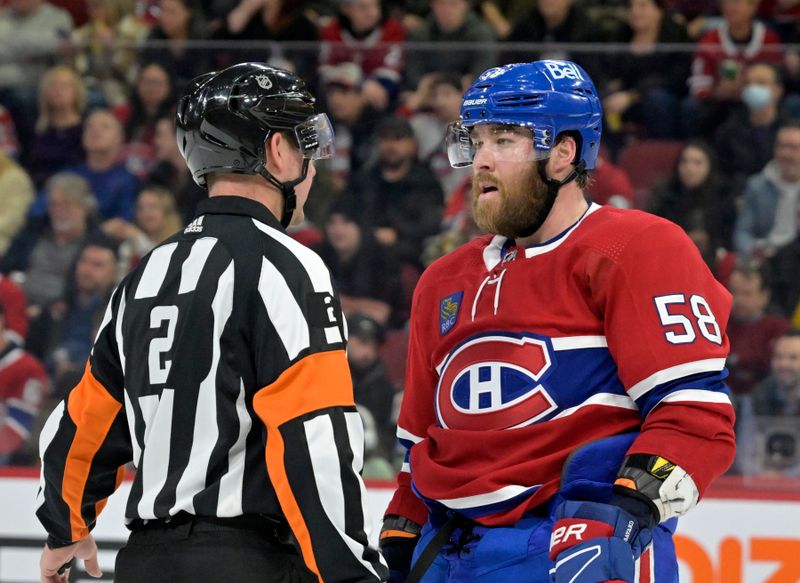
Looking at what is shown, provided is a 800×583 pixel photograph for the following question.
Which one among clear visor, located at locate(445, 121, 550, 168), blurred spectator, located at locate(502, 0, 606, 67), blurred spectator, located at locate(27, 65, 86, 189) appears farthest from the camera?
Result: blurred spectator, located at locate(502, 0, 606, 67)

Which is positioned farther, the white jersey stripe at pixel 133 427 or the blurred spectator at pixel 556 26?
the blurred spectator at pixel 556 26

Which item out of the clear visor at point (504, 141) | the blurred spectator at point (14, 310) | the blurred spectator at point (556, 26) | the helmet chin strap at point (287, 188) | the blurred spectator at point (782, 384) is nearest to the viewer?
the helmet chin strap at point (287, 188)

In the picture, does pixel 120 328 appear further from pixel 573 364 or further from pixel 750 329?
pixel 750 329

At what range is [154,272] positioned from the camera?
→ 2143 mm

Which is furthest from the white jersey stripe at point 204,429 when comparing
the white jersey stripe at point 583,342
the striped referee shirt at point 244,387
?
the white jersey stripe at point 583,342

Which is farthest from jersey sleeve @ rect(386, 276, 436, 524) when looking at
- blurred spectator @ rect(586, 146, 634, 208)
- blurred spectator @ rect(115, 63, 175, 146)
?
blurred spectator @ rect(115, 63, 175, 146)

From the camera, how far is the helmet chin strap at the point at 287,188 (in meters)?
2.17

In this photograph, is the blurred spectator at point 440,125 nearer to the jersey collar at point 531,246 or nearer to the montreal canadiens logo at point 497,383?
the jersey collar at point 531,246

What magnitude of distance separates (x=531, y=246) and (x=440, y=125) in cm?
266

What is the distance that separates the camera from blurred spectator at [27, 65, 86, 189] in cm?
510

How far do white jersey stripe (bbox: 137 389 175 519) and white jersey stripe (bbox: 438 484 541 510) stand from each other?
20.2 inches

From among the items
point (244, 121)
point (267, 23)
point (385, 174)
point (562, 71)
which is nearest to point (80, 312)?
point (385, 174)

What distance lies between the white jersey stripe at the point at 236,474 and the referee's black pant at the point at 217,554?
0.03m

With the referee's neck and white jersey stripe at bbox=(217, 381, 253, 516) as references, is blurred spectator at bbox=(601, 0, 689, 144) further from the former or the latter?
white jersey stripe at bbox=(217, 381, 253, 516)
